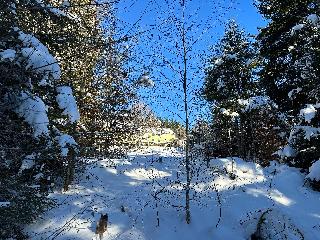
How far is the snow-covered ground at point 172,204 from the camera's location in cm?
820

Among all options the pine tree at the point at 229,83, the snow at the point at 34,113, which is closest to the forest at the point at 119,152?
the snow at the point at 34,113

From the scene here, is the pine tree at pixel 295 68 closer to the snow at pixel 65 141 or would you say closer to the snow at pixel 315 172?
the snow at pixel 315 172

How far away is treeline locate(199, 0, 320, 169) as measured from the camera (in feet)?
38.7

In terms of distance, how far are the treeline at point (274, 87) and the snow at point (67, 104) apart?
4.90 meters

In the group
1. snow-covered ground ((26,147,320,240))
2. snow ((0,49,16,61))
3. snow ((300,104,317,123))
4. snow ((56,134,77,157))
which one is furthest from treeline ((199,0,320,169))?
snow ((0,49,16,61))

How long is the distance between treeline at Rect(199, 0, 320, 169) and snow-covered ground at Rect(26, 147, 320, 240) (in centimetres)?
179

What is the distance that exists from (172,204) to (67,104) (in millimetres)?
4348

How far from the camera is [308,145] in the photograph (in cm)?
1175

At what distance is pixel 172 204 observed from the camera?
934cm

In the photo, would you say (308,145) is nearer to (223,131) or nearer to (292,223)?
(292,223)

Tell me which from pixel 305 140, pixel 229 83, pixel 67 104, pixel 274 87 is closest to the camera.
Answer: pixel 67 104

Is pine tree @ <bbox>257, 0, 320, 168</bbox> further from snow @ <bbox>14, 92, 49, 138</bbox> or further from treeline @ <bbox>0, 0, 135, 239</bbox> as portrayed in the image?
snow @ <bbox>14, 92, 49, 138</bbox>

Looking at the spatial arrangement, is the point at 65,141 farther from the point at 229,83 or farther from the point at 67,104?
the point at 229,83

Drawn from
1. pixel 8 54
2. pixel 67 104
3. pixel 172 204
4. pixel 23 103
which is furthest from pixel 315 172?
pixel 8 54
